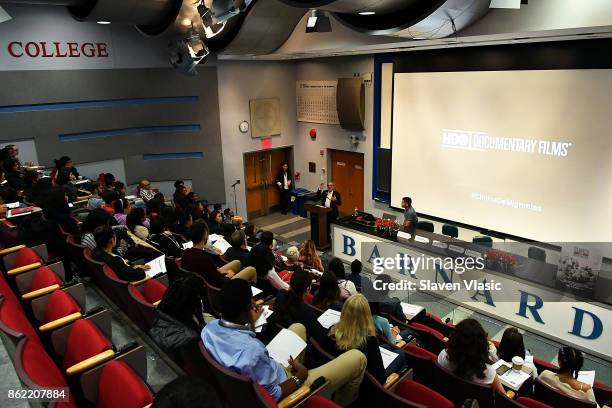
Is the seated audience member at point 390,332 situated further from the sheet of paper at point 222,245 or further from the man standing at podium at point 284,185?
the man standing at podium at point 284,185

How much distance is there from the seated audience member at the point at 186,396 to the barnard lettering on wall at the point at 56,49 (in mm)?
8276

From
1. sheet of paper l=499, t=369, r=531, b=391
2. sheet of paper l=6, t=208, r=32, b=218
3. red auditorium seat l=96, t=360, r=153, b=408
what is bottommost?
sheet of paper l=499, t=369, r=531, b=391

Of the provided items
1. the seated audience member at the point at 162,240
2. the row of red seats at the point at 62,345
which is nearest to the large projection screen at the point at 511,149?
the seated audience member at the point at 162,240

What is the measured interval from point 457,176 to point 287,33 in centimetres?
408

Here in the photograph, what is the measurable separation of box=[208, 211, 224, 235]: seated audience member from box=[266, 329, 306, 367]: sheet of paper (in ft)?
14.2

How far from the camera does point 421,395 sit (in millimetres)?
2885

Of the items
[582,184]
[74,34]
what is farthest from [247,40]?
[582,184]

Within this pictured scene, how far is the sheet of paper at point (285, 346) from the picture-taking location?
9.60ft

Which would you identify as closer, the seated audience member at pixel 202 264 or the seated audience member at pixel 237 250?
the seated audience member at pixel 202 264

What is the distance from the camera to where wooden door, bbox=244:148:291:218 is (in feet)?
36.6

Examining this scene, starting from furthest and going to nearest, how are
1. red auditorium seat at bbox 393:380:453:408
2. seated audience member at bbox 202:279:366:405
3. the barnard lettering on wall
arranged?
the barnard lettering on wall, red auditorium seat at bbox 393:380:453:408, seated audience member at bbox 202:279:366:405

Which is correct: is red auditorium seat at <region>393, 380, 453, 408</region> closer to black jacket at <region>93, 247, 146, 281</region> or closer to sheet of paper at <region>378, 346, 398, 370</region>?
sheet of paper at <region>378, 346, 398, 370</region>

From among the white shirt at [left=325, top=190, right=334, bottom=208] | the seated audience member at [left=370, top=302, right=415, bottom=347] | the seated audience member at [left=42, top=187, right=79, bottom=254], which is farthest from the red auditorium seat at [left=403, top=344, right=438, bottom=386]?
the white shirt at [left=325, top=190, right=334, bottom=208]

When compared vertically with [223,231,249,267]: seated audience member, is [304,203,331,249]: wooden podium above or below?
below
